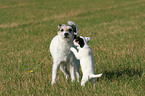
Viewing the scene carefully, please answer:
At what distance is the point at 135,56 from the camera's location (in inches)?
299

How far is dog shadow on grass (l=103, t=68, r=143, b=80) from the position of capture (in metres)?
5.90

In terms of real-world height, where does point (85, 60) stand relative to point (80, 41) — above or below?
below

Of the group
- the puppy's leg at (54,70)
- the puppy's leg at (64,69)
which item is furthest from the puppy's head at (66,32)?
the puppy's leg at (64,69)

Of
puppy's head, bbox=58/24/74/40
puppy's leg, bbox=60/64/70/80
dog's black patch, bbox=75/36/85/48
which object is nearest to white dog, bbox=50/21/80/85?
puppy's head, bbox=58/24/74/40

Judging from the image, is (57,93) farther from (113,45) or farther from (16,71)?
(113,45)

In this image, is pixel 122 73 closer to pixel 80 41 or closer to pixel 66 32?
pixel 80 41

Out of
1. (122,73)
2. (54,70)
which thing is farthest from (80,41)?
(122,73)

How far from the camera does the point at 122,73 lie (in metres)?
6.11

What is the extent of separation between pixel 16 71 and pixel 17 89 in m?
1.48

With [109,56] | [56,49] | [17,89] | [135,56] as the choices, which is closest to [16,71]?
[17,89]

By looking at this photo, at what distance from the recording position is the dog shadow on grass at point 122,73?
590cm

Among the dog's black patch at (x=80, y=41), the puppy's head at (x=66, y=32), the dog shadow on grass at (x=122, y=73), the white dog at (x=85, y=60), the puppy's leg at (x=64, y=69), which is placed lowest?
the dog shadow on grass at (x=122, y=73)

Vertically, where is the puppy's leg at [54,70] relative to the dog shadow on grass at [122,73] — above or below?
above

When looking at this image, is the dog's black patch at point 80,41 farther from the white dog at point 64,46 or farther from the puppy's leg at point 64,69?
the puppy's leg at point 64,69
